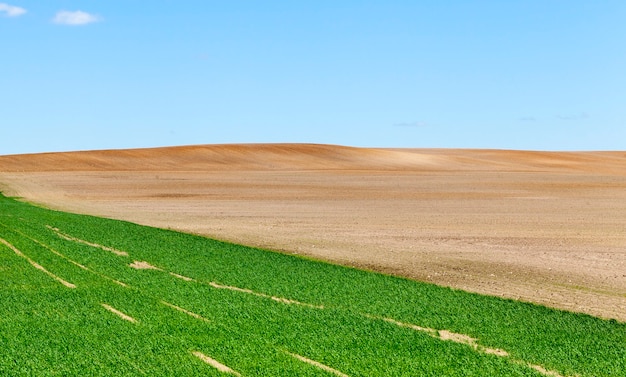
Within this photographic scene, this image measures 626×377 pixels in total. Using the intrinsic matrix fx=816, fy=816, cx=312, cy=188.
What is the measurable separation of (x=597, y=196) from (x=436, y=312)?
1159 inches

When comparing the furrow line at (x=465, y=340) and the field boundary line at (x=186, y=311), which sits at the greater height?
the furrow line at (x=465, y=340)

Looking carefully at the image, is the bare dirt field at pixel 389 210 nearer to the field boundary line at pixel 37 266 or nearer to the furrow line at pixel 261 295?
the furrow line at pixel 261 295

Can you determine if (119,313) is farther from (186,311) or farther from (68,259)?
(68,259)

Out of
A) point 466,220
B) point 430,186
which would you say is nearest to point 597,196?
point 430,186

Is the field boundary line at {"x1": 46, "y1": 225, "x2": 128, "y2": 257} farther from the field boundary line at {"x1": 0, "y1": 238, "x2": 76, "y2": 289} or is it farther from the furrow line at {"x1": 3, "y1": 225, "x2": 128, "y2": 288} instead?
the field boundary line at {"x1": 0, "y1": 238, "x2": 76, "y2": 289}

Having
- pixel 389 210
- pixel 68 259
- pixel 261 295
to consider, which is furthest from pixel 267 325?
pixel 389 210

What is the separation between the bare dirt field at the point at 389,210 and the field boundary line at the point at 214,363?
583 centimetres

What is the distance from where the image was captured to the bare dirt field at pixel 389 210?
15.7 meters

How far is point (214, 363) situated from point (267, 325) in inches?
69.9

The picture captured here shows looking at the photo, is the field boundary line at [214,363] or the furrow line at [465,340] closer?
the field boundary line at [214,363]

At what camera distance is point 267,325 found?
10609 millimetres

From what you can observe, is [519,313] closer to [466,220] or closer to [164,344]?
[164,344]

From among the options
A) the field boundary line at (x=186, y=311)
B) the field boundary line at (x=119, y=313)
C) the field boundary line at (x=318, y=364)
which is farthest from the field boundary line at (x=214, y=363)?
the field boundary line at (x=119, y=313)

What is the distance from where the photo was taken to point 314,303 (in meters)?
12.1
